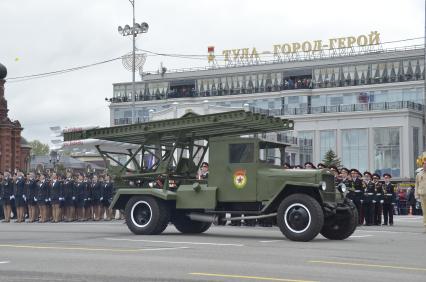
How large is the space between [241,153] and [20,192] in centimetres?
1420

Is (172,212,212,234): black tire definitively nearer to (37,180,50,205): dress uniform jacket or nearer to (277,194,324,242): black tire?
(277,194,324,242): black tire

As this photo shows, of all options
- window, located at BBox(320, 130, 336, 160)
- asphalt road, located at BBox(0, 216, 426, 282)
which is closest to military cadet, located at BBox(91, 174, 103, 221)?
asphalt road, located at BBox(0, 216, 426, 282)

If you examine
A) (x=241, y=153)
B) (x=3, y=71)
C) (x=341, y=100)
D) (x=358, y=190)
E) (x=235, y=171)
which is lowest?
(x=358, y=190)

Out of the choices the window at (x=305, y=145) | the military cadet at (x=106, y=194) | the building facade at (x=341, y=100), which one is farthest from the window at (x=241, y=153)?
the window at (x=305, y=145)

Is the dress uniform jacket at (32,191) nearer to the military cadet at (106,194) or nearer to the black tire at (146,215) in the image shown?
the military cadet at (106,194)

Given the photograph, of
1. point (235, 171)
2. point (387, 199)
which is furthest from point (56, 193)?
point (235, 171)

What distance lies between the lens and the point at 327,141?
85500 millimetres

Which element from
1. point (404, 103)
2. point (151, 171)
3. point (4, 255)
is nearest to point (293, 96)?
point (404, 103)

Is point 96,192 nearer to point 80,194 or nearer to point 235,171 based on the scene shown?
point 80,194

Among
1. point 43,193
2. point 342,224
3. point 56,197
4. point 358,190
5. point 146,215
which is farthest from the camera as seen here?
point 43,193

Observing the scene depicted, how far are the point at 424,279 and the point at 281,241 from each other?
6774mm

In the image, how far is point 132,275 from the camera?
10555 millimetres

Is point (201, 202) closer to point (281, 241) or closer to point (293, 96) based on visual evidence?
point (281, 241)

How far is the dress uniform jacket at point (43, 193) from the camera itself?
29344mm
